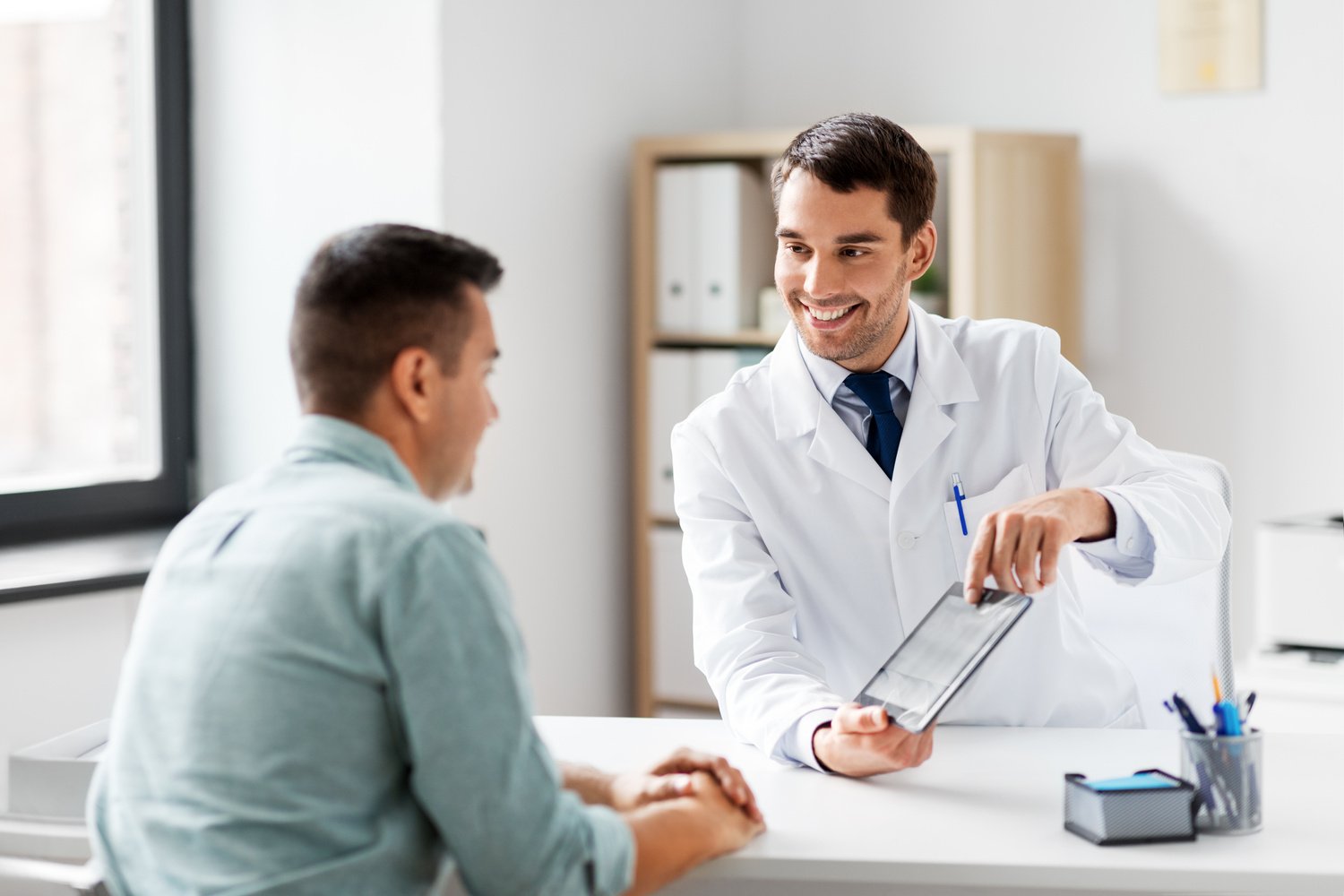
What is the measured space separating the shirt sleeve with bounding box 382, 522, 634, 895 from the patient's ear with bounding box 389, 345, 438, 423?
0.14m

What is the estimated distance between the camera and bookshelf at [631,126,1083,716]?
3.38m

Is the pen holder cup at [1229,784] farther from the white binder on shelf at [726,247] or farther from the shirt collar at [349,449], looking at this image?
the white binder on shelf at [726,247]

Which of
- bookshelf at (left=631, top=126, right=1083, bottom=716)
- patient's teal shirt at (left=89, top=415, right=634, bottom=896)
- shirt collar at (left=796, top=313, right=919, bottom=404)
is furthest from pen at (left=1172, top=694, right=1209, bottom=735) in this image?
bookshelf at (left=631, top=126, right=1083, bottom=716)

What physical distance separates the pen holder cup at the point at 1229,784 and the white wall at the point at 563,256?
2183mm

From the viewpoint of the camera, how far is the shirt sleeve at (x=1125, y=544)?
1796 millimetres

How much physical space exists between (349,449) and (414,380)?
0.08 metres

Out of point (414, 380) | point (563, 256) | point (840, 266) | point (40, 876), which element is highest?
point (563, 256)

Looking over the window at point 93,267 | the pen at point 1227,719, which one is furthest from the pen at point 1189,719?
the window at point 93,267

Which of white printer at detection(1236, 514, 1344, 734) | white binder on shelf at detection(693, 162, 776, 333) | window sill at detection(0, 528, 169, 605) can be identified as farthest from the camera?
white binder on shelf at detection(693, 162, 776, 333)

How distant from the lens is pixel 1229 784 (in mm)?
1345

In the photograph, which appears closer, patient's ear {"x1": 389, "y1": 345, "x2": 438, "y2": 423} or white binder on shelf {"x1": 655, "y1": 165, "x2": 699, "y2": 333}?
patient's ear {"x1": 389, "y1": 345, "x2": 438, "y2": 423}

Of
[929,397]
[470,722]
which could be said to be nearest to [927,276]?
[929,397]

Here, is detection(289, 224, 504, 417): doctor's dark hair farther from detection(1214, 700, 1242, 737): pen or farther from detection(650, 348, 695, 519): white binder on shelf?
detection(650, 348, 695, 519): white binder on shelf

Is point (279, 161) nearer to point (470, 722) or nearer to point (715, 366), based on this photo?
point (715, 366)
